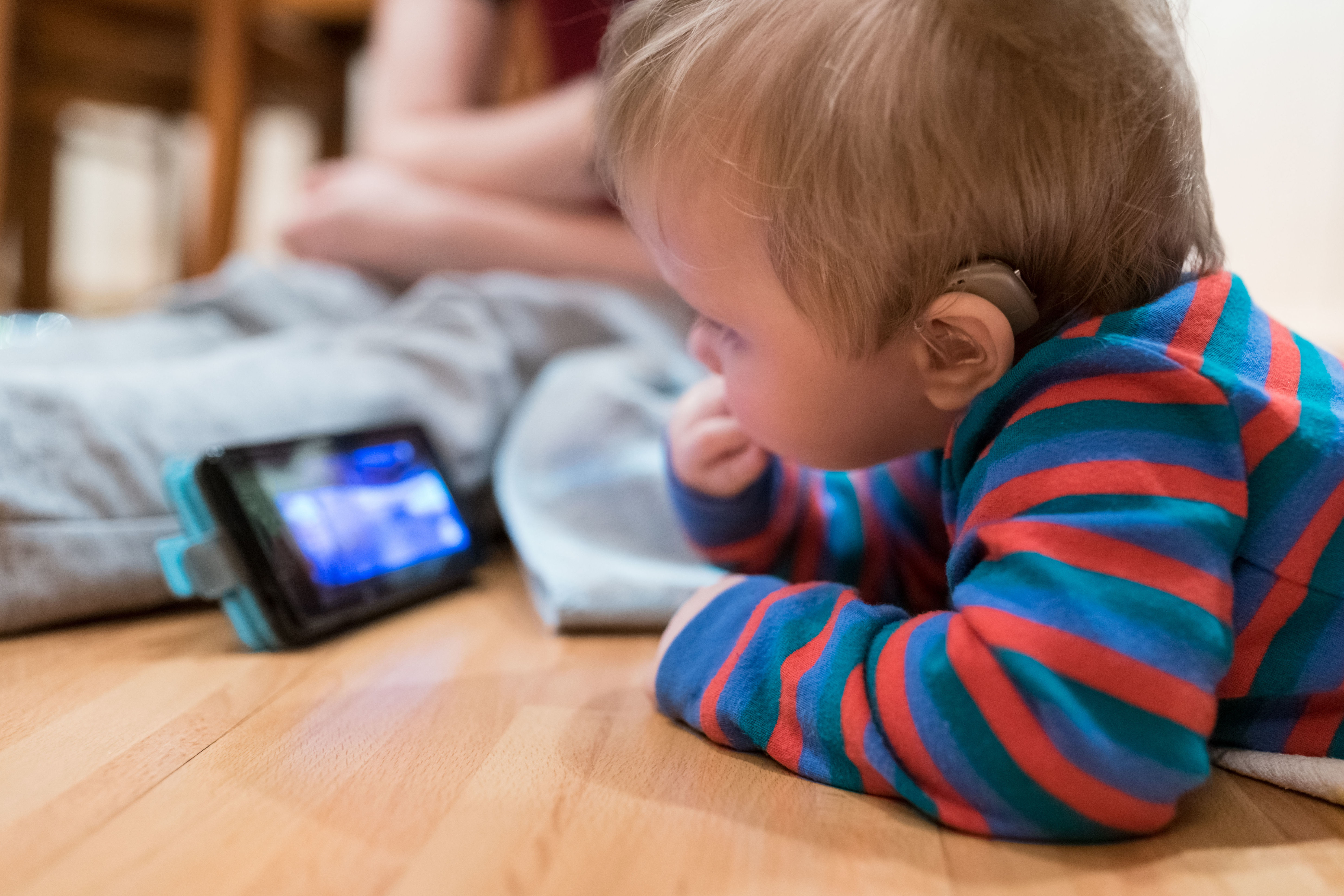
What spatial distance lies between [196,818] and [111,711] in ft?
0.50

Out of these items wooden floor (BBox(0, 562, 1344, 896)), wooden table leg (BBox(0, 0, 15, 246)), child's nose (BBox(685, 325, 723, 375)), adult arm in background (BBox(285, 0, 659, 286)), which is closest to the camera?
wooden floor (BBox(0, 562, 1344, 896))

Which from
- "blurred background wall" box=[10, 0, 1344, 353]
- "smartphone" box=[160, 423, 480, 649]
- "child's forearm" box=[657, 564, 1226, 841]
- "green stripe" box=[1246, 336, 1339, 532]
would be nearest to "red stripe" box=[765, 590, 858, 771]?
"child's forearm" box=[657, 564, 1226, 841]

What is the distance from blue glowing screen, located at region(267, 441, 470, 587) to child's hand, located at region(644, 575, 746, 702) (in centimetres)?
25

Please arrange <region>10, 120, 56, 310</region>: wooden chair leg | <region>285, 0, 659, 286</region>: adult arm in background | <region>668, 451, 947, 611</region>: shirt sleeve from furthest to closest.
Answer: <region>10, 120, 56, 310</region>: wooden chair leg < <region>285, 0, 659, 286</region>: adult arm in background < <region>668, 451, 947, 611</region>: shirt sleeve

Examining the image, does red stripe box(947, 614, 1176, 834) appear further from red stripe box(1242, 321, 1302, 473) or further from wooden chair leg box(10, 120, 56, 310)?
wooden chair leg box(10, 120, 56, 310)

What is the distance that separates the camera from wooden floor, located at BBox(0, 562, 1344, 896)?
15.0 inches

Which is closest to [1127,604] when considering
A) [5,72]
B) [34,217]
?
[5,72]

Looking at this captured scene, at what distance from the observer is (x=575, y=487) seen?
817 mm

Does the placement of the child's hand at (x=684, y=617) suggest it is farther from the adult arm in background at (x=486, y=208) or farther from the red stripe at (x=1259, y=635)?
the adult arm in background at (x=486, y=208)

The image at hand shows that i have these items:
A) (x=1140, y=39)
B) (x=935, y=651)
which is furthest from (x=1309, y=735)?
(x=1140, y=39)

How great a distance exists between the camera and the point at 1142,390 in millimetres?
445

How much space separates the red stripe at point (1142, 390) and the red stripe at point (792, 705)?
16 cm

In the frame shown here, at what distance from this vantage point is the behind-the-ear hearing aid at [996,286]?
Answer: 18.5 inches

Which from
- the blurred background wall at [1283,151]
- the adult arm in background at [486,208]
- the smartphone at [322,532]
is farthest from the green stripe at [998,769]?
the blurred background wall at [1283,151]
